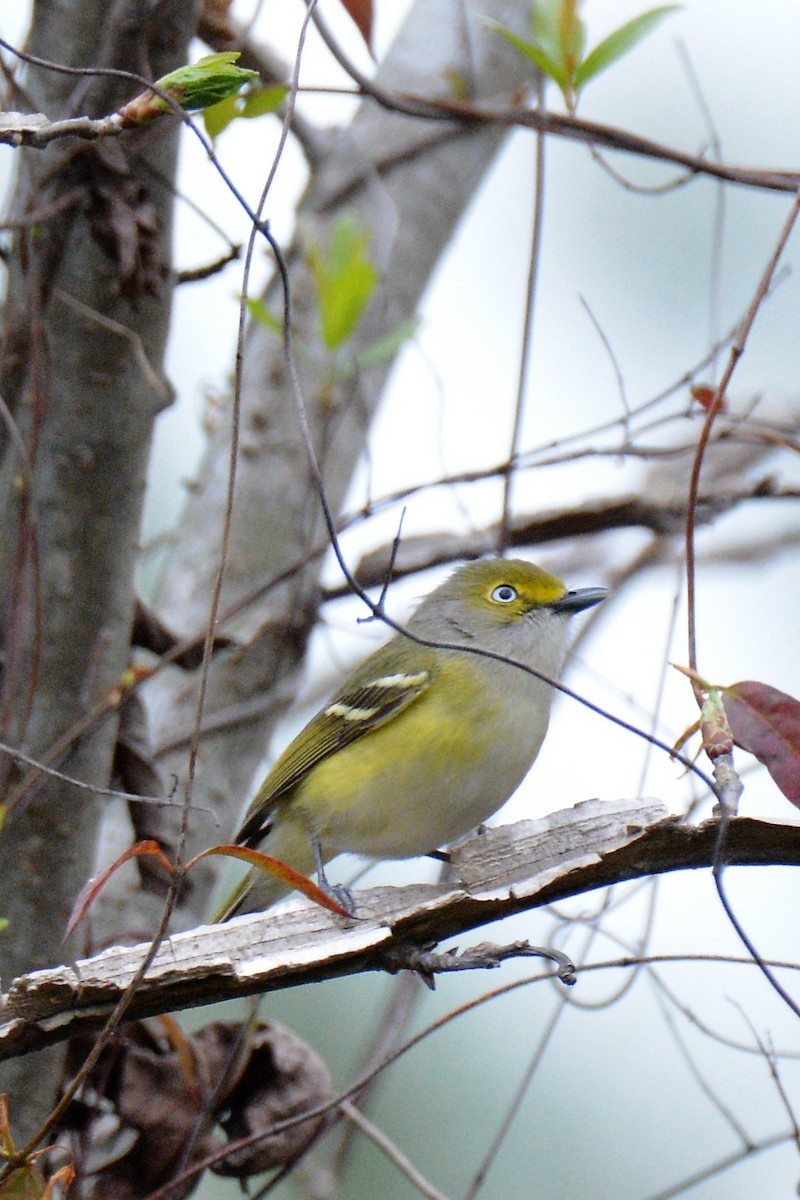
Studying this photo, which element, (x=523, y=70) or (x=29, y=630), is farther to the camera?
(x=523, y=70)

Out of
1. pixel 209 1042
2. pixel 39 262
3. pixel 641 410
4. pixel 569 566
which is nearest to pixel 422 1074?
pixel 569 566

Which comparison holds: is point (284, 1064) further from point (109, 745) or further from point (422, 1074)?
point (422, 1074)

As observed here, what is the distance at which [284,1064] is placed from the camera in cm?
282

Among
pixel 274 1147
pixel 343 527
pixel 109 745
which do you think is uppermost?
pixel 343 527

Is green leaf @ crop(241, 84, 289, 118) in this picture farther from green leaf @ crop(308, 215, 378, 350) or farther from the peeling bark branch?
the peeling bark branch

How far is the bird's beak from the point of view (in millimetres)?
3596

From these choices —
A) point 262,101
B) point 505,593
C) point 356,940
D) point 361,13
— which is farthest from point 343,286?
point 356,940

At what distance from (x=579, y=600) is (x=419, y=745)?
717mm

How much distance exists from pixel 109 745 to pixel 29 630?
0.31 metres

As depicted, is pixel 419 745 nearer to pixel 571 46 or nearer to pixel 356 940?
pixel 356 940

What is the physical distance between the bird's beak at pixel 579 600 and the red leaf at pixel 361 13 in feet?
5.17

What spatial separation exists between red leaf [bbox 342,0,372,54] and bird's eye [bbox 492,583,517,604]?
157 centimetres

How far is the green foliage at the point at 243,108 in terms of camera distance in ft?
8.83

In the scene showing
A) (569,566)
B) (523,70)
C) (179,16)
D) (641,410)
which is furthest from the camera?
(569,566)
